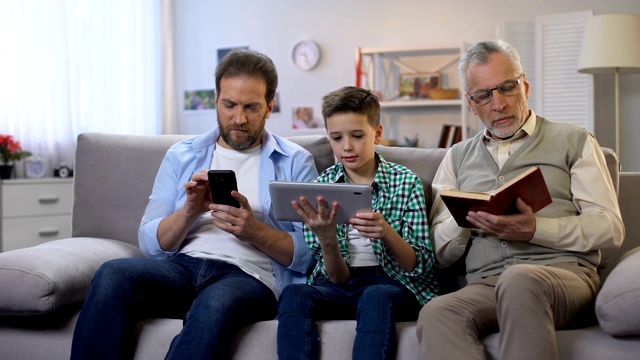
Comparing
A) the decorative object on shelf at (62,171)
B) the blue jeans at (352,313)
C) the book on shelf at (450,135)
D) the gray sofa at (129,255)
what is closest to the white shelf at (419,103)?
the book on shelf at (450,135)

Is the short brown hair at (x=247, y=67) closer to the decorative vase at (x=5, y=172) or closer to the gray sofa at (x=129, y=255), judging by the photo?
the gray sofa at (x=129, y=255)

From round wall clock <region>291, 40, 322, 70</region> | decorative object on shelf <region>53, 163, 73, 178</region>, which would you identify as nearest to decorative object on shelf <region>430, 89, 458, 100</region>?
round wall clock <region>291, 40, 322, 70</region>

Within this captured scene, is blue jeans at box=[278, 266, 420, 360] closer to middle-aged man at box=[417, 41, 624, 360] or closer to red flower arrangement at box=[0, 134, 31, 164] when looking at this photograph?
middle-aged man at box=[417, 41, 624, 360]

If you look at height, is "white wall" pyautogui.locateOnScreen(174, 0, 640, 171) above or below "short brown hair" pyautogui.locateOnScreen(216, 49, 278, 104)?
above

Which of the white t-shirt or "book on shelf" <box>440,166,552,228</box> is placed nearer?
"book on shelf" <box>440,166,552,228</box>

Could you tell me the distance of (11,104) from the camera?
14.8 feet

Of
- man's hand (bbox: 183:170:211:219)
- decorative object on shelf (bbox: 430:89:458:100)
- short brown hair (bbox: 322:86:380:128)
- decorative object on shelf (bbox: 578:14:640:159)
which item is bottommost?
man's hand (bbox: 183:170:211:219)

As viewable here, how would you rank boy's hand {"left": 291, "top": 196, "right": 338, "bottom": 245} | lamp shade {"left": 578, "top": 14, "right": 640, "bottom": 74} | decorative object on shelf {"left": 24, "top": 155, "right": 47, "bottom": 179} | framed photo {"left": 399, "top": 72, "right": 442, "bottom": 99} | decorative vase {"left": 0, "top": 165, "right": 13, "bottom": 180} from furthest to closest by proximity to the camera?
1. framed photo {"left": 399, "top": 72, "right": 442, "bottom": 99}
2. decorative object on shelf {"left": 24, "top": 155, "right": 47, "bottom": 179}
3. lamp shade {"left": 578, "top": 14, "right": 640, "bottom": 74}
4. decorative vase {"left": 0, "top": 165, "right": 13, "bottom": 180}
5. boy's hand {"left": 291, "top": 196, "right": 338, "bottom": 245}

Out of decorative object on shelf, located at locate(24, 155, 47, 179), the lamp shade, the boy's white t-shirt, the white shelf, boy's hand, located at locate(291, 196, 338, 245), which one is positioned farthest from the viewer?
the white shelf

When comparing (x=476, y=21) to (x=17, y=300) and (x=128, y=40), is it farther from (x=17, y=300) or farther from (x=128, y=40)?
(x=17, y=300)

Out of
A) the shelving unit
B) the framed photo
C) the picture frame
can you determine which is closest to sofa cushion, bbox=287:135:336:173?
the shelving unit

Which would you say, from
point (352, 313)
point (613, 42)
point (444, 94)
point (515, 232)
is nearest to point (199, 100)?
point (444, 94)

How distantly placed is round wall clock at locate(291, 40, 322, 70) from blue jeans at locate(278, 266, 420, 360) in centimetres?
378

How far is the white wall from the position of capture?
499 centimetres
